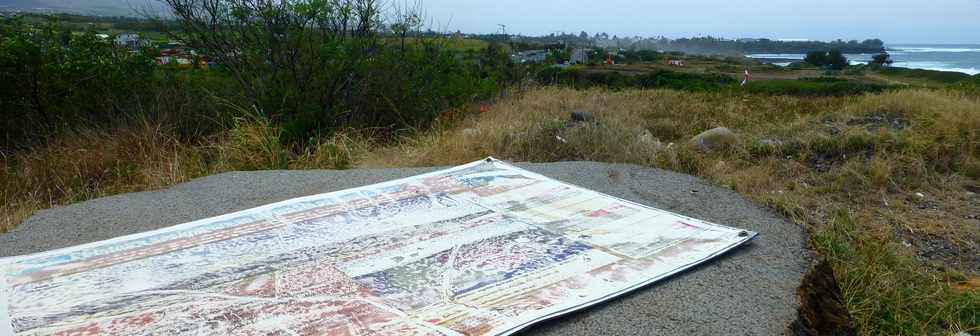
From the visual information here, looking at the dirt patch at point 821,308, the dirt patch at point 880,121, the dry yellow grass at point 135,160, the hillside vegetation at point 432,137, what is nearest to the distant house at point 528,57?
the hillside vegetation at point 432,137

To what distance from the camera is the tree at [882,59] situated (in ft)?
39.9

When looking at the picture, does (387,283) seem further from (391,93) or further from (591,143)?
(391,93)

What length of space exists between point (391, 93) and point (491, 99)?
1.95 m

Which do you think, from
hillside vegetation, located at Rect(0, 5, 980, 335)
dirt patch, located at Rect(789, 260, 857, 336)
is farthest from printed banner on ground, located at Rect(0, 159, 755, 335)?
hillside vegetation, located at Rect(0, 5, 980, 335)

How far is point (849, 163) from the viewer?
13.9ft

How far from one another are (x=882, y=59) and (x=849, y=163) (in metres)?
10.1

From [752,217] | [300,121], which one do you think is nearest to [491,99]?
[300,121]

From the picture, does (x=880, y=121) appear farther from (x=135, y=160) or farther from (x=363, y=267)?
(x=135, y=160)

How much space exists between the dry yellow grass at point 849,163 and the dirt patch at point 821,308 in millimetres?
211

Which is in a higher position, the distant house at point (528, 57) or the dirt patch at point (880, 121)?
the distant house at point (528, 57)

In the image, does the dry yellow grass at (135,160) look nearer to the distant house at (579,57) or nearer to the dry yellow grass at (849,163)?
the dry yellow grass at (849,163)

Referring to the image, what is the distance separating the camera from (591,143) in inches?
165

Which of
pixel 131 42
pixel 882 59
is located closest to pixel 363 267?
pixel 131 42

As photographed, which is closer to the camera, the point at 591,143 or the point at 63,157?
the point at 63,157
